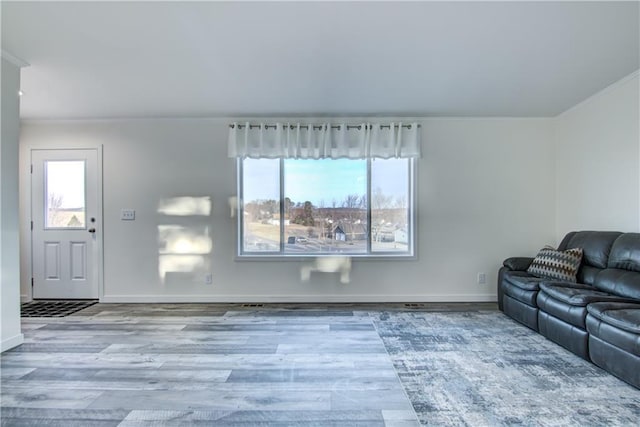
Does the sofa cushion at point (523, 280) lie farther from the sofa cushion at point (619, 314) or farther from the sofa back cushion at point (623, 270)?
the sofa cushion at point (619, 314)

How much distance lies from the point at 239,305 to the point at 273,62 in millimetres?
2821

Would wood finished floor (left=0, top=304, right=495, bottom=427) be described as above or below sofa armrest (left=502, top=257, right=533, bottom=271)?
below

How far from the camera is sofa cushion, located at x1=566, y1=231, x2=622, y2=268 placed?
3061 mm

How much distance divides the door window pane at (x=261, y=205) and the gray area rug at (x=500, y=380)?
188cm

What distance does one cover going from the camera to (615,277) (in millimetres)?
2771

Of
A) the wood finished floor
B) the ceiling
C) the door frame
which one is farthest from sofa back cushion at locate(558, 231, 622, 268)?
the door frame

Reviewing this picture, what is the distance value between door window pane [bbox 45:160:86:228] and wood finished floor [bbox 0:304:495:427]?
1372 millimetres

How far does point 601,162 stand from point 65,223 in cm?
A: 637

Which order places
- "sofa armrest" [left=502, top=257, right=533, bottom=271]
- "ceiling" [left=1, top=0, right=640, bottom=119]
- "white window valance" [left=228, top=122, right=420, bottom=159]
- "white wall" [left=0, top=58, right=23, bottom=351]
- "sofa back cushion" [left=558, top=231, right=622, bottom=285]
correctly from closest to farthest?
"ceiling" [left=1, top=0, right=640, bottom=119], "white wall" [left=0, top=58, right=23, bottom=351], "sofa back cushion" [left=558, top=231, right=622, bottom=285], "sofa armrest" [left=502, top=257, right=533, bottom=271], "white window valance" [left=228, top=122, right=420, bottom=159]

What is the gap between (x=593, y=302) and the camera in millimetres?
2494

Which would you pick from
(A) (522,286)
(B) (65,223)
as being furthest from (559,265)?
(B) (65,223)

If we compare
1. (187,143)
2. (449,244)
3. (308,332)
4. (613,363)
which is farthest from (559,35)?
(187,143)

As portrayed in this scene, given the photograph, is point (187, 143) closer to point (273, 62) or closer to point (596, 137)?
point (273, 62)

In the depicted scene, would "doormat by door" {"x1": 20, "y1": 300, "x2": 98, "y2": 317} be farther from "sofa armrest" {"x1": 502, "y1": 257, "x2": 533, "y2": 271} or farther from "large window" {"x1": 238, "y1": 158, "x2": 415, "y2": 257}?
"sofa armrest" {"x1": 502, "y1": 257, "x2": 533, "y2": 271}
